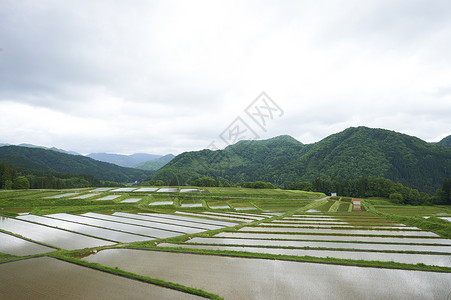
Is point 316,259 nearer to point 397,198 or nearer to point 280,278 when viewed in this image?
point 280,278

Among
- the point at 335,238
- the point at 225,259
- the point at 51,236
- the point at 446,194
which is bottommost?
the point at 446,194

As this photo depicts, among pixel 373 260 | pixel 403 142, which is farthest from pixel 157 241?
pixel 403 142

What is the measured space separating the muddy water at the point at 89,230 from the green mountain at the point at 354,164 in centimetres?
7961

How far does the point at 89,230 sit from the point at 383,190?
243 feet

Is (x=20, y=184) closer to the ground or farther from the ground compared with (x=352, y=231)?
farther from the ground

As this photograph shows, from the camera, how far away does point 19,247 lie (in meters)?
15.2

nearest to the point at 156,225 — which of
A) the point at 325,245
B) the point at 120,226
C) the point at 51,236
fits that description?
the point at 120,226

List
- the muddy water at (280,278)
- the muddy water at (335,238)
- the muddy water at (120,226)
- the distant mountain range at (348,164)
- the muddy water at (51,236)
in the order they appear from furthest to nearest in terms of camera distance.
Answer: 1. the distant mountain range at (348,164)
2. the muddy water at (120,226)
3. the muddy water at (335,238)
4. the muddy water at (51,236)
5. the muddy water at (280,278)

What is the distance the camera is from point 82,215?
27.7 meters

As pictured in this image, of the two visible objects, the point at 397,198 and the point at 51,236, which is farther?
the point at 397,198

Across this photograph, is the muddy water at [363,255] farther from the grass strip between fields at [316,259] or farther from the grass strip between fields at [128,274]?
the grass strip between fields at [128,274]

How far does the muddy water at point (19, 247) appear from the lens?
1432 cm

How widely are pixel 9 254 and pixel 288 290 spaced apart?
17.8m

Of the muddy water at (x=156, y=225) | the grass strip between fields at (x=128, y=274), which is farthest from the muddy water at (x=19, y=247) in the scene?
the muddy water at (x=156, y=225)
